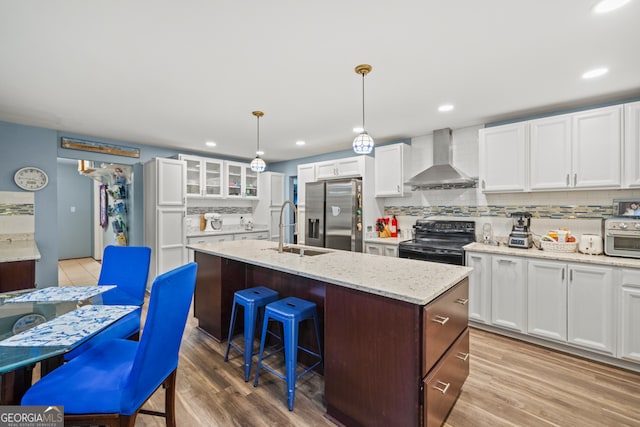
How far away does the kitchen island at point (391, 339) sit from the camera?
137 cm

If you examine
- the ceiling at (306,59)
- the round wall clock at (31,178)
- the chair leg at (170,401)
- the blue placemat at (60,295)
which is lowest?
the chair leg at (170,401)

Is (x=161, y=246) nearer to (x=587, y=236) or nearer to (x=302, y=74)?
(x=302, y=74)

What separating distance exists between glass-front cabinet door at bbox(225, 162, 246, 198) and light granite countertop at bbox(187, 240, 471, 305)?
10.1 ft

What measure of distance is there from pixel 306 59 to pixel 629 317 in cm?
336

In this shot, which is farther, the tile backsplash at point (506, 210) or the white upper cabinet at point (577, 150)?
the tile backsplash at point (506, 210)

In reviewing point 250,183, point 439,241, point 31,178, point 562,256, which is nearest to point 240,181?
point 250,183

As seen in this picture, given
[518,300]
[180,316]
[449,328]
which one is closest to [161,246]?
[180,316]

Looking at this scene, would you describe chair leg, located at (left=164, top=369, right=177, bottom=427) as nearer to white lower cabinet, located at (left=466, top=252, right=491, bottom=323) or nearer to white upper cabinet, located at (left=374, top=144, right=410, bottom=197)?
white lower cabinet, located at (left=466, top=252, right=491, bottom=323)

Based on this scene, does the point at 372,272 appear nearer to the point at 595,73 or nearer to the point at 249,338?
the point at 249,338

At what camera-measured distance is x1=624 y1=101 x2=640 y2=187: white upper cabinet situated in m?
2.46

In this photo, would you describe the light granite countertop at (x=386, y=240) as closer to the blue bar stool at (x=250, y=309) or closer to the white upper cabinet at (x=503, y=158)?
the white upper cabinet at (x=503, y=158)

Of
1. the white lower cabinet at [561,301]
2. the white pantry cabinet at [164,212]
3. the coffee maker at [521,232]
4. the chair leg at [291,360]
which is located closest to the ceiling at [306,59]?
the white pantry cabinet at [164,212]

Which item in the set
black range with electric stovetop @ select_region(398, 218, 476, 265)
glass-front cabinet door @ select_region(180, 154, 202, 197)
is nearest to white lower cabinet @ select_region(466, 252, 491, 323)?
black range with electric stovetop @ select_region(398, 218, 476, 265)

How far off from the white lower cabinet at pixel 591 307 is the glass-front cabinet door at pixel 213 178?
17.0 feet
